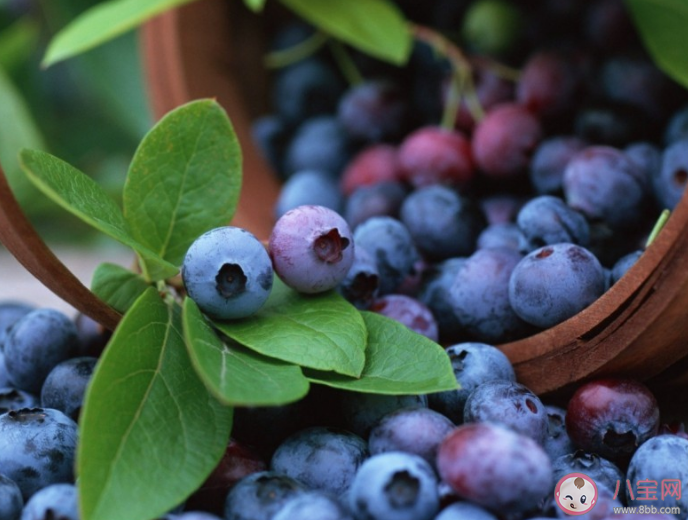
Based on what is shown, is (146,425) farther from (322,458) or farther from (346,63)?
(346,63)

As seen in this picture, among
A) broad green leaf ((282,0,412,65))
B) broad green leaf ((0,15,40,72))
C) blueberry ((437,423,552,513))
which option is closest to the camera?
blueberry ((437,423,552,513))

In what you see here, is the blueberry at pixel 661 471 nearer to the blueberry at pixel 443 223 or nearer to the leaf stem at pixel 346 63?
the blueberry at pixel 443 223

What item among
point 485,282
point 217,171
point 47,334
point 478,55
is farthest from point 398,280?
point 478,55

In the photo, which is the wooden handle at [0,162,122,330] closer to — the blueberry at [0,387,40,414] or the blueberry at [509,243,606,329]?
the blueberry at [0,387,40,414]

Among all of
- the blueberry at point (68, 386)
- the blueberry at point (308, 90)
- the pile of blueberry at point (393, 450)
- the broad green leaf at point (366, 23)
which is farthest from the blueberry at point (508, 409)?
the blueberry at point (308, 90)

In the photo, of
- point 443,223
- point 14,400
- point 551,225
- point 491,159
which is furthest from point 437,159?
point 14,400

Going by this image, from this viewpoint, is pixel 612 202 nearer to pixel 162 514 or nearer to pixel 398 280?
pixel 398 280

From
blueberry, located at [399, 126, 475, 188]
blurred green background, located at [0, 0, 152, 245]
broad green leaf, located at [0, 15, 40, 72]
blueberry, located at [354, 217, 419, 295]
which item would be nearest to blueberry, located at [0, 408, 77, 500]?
blueberry, located at [354, 217, 419, 295]
